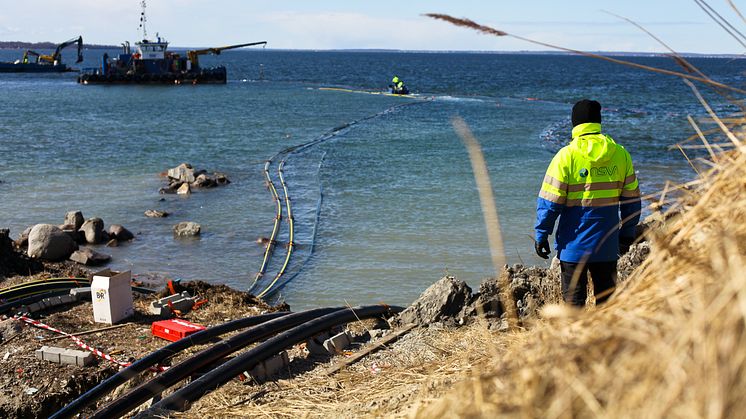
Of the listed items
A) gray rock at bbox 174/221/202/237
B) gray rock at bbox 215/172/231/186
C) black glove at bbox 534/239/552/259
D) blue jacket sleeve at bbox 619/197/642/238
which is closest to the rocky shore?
black glove at bbox 534/239/552/259

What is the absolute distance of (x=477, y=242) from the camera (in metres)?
13.3

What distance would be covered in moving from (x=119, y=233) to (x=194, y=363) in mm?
9404

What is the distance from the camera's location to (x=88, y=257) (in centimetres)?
1276

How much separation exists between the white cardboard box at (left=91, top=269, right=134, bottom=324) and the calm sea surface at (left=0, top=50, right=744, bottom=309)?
3.19 meters

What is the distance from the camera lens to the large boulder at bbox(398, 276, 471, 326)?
637 centimetres

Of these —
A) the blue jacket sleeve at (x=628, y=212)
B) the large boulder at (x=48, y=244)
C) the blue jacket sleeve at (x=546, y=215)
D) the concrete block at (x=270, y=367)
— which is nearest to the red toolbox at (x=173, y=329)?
the concrete block at (x=270, y=367)

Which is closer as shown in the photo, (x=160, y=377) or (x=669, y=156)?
(x=160, y=377)

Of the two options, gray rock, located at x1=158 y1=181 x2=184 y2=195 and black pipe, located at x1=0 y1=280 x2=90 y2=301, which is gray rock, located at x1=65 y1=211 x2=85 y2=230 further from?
black pipe, located at x1=0 y1=280 x2=90 y2=301

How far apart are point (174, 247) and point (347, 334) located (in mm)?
8396

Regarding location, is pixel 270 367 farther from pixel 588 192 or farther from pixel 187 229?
pixel 187 229

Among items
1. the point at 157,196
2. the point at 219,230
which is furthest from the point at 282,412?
the point at 157,196

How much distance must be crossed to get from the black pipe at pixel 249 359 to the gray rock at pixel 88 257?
7.53 m

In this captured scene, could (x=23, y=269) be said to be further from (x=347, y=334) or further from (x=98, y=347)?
(x=347, y=334)

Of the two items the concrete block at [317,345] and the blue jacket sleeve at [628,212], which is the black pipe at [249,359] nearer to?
the concrete block at [317,345]
